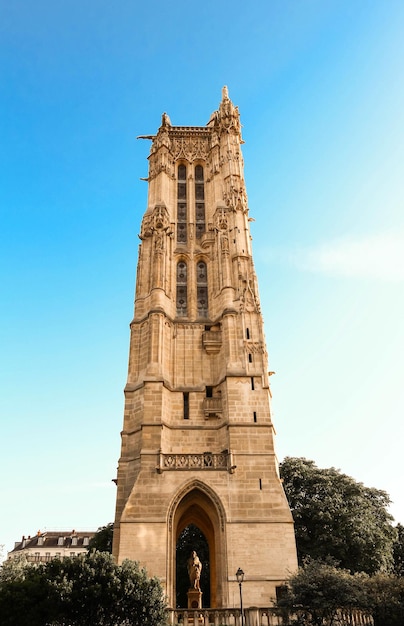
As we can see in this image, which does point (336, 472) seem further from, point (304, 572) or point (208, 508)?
point (304, 572)

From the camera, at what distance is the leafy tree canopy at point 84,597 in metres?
14.7

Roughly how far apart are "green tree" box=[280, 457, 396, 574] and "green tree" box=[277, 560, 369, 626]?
9093mm

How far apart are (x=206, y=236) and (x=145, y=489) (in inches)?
606

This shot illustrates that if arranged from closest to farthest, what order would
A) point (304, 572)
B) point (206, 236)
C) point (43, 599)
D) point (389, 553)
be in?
point (43, 599)
point (304, 572)
point (389, 553)
point (206, 236)

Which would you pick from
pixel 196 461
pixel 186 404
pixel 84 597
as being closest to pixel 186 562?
pixel 186 404

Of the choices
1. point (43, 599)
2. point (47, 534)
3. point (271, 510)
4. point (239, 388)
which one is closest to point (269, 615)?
point (271, 510)

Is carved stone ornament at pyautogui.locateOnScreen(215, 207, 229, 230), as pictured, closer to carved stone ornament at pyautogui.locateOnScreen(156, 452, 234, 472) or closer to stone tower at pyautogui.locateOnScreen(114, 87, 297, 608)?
stone tower at pyautogui.locateOnScreen(114, 87, 297, 608)

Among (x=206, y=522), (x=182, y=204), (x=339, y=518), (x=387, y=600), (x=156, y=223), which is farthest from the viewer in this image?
(x=182, y=204)

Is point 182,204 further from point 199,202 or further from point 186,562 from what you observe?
point 186,562

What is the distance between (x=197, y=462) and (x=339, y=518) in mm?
11095

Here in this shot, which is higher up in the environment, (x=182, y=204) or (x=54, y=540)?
(x=182, y=204)

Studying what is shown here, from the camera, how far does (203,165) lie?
34.3 meters

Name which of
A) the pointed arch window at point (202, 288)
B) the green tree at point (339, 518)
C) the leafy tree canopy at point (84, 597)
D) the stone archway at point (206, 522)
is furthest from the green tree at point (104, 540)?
the leafy tree canopy at point (84, 597)

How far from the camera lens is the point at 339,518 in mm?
27672
